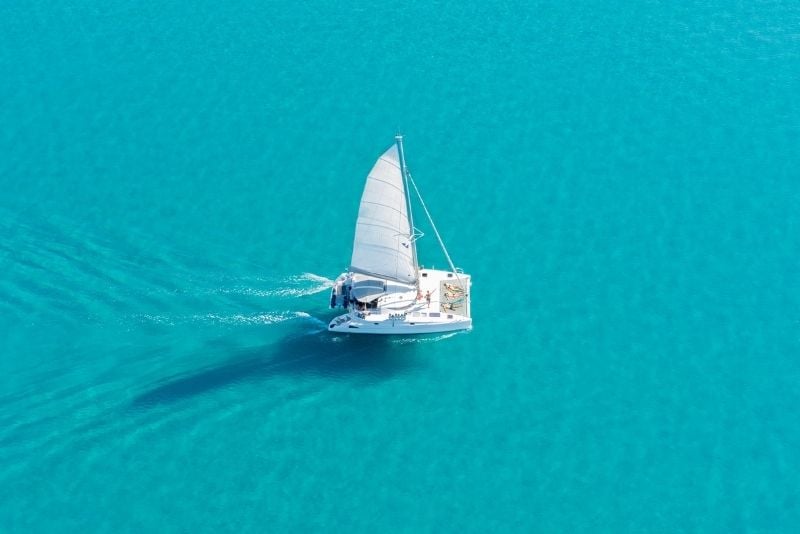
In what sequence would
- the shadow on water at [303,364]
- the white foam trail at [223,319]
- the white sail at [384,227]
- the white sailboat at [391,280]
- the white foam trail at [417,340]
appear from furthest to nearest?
the white foam trail at [223,319] < the white foam trail at [417,340] < the white sailboat at [391,280] < the white sail at [384,227] < the shadow on water at [303,364]

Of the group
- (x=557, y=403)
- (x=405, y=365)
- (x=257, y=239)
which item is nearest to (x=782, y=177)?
(x=557, y=403)

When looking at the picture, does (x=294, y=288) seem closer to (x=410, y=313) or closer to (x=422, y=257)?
(x=410, y=313)

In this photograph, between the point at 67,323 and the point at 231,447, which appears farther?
the point at 67,323

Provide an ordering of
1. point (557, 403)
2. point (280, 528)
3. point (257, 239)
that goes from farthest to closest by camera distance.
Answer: point (257, 239)
point (557, 403)
point (280, 528)

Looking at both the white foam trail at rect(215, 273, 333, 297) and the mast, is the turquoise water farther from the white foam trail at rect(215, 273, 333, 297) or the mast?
the mast

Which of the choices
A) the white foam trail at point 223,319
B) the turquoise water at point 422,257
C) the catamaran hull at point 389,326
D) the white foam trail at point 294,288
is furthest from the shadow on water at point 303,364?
the white foam trail at point 294,288

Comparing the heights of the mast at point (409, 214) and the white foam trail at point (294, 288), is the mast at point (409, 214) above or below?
above

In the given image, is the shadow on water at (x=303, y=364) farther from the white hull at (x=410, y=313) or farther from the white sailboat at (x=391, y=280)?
the white sailboat at (x=391, y=280)

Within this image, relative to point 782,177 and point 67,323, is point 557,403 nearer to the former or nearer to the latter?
point 782,177
